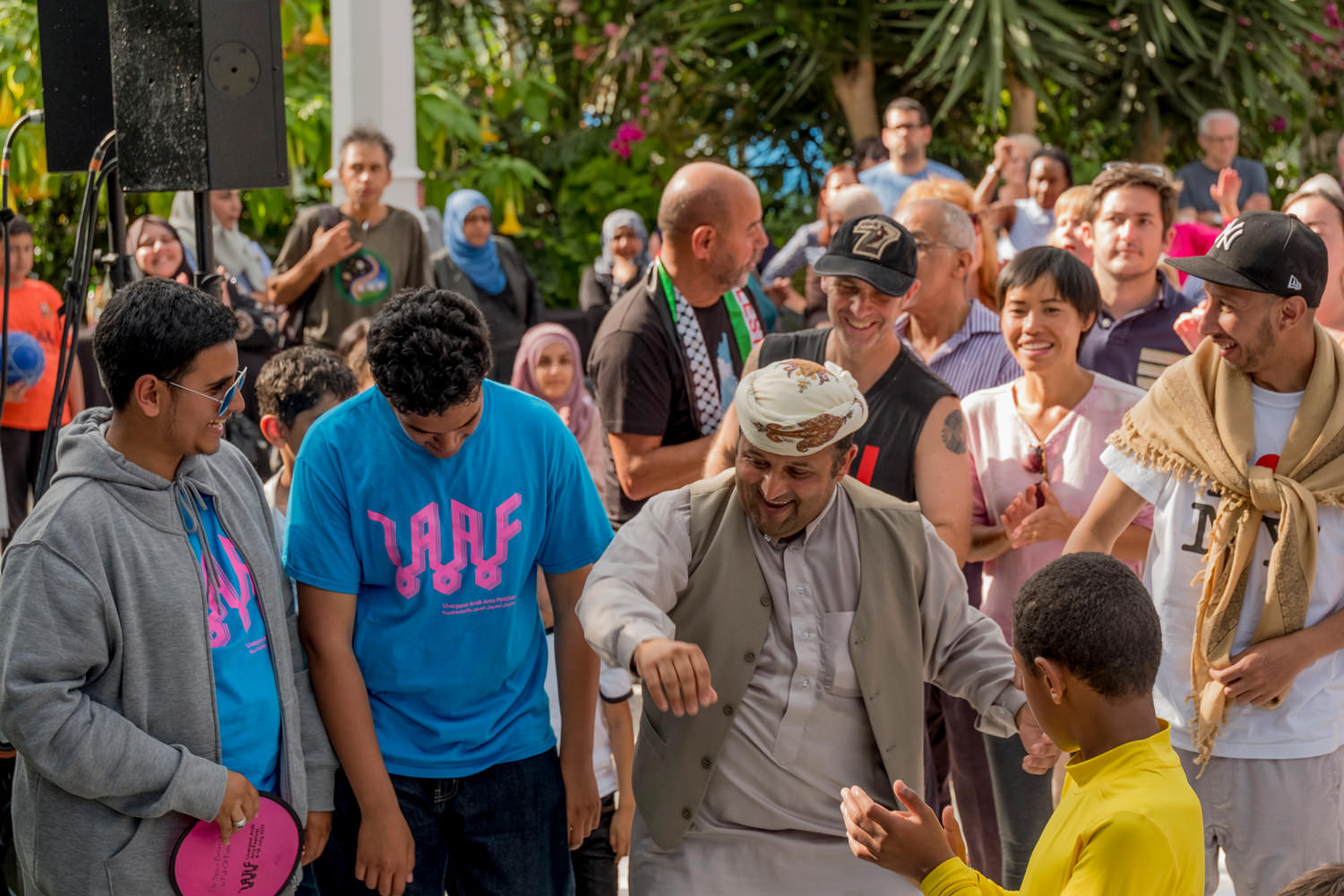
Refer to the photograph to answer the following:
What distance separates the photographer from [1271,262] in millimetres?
2822

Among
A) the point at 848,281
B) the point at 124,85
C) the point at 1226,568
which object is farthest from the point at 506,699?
the point at 124,85

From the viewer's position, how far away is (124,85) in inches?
144

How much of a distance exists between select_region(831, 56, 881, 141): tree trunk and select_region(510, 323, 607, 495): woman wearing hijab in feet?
23.6

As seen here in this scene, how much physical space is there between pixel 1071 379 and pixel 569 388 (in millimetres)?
2109

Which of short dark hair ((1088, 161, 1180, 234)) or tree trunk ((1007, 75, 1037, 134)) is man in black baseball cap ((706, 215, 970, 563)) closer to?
short dark hair ((1088, 161, 1180, 234))

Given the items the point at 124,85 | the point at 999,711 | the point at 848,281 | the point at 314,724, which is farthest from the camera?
the point at 124,85

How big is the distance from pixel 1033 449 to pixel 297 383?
6.34 ft

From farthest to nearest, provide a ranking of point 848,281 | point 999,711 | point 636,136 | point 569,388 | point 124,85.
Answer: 1. point 636,136
2. point 569,388
3. point 124,85
4. point 848,281
5. point 999,711

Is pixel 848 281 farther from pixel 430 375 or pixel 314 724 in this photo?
pixel 314 724

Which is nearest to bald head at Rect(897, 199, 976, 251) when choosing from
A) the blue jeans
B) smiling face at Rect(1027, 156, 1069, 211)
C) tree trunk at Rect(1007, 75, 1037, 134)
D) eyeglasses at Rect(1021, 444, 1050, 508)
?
eyeglasses at Rect(1021, 444, 1050, 508)

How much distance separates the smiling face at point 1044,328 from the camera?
3645 mm

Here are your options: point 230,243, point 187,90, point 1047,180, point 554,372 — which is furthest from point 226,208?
point 1047,180

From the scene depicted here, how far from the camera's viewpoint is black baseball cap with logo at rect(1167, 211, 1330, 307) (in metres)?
2.82

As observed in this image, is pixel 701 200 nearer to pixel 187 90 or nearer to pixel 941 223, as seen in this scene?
pixel 941 223
